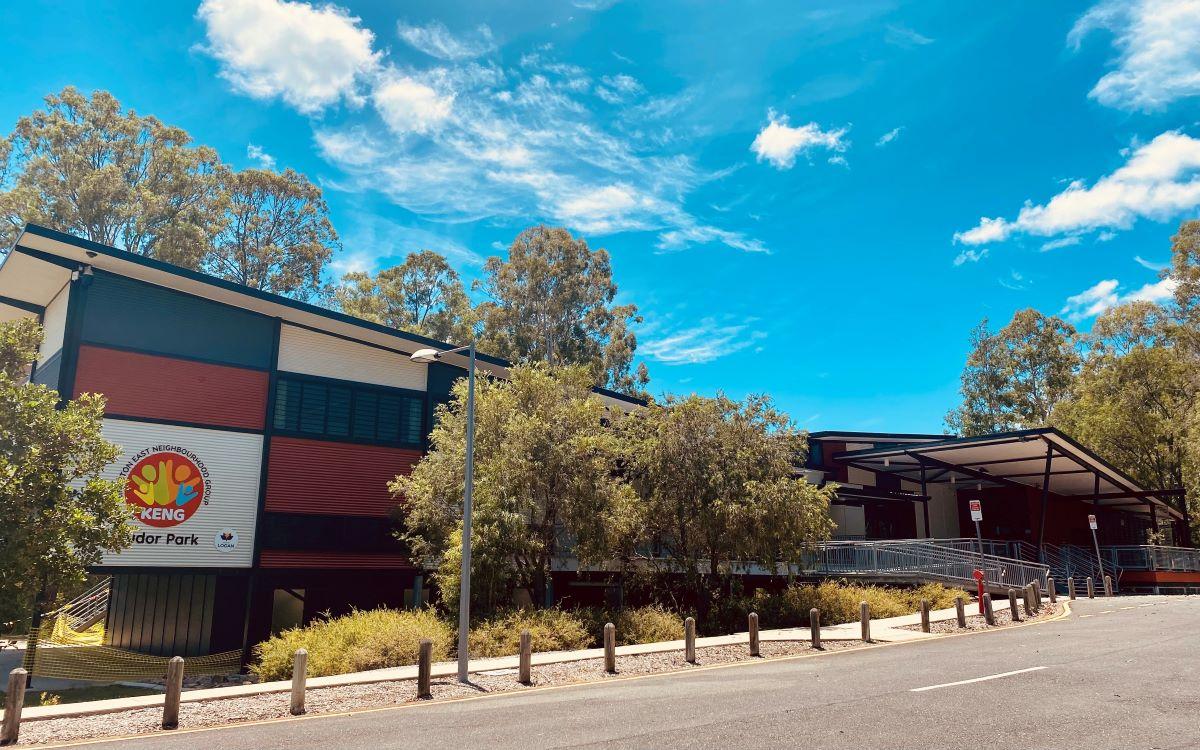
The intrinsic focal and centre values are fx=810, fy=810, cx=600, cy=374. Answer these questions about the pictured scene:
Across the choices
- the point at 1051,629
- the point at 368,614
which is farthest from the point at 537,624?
the point at 1051,629

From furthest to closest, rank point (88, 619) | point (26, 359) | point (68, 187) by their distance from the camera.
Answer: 1. point (68, 187)
2. point (88, 619)
3. point (26, 359)

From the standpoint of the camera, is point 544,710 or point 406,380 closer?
point 544,710

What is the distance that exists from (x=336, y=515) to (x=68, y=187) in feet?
103

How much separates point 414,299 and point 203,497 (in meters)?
38.1

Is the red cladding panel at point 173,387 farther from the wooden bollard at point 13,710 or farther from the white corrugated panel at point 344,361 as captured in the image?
the wooden bollard at point 13,710

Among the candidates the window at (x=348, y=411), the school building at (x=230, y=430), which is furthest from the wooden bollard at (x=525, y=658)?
the window at (x=348, y=411)

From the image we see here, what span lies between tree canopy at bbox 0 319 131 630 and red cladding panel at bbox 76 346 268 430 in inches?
169

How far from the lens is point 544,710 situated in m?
12.2

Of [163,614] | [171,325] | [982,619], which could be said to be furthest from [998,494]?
[171,325]

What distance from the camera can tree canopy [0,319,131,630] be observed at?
628 inches

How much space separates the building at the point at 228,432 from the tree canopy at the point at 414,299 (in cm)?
3054

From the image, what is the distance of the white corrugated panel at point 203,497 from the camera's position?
21.6 metres

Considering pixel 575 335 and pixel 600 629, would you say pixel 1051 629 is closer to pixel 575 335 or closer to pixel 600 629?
pixel 600 629

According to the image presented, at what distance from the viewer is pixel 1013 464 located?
39.2 metres
